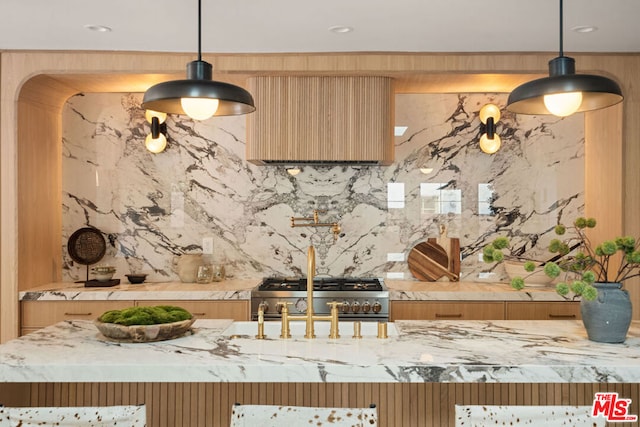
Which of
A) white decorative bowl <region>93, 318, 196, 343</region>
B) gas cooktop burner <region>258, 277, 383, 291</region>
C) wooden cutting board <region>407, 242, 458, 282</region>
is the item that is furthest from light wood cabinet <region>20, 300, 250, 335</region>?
white decorative bowl <region>93, 318, 196, 343</region>

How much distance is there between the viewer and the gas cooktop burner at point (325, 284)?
12.3ft

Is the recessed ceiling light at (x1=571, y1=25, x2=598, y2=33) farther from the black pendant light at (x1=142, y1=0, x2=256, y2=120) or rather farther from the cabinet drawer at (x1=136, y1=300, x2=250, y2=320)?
the cabinet drawer at (x1=136, y1=300, x2=250, y2=320)

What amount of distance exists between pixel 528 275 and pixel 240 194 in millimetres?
2174

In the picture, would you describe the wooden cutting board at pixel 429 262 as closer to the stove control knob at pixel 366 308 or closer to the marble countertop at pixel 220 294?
the marble countertop at pixel 220 294

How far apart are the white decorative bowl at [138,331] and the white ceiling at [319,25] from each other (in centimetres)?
163

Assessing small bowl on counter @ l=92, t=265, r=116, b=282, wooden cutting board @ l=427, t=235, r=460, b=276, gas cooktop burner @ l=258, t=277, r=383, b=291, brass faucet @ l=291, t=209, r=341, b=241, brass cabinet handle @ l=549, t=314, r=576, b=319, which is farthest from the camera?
wooden cutting board @ l=427, t=235, r=460, b=276

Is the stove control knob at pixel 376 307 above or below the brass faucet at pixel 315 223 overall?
below

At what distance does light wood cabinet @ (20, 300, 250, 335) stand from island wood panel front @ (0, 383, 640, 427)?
4.75 ft

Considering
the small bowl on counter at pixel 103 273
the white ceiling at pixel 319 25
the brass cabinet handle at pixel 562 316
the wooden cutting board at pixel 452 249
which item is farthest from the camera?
the wooden cutting board at pixel 452 249

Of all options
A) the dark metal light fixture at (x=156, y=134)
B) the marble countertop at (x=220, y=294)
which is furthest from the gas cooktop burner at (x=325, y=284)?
the dark metal light fixture at (x=156, y=134)

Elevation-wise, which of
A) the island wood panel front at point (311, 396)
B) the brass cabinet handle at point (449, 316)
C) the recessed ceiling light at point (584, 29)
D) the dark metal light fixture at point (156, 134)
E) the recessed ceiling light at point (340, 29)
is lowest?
the island wood panel front at point (311, 396)

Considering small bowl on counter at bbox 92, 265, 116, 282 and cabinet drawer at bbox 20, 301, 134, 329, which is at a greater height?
small bowl on counter at bbox 92, 265, 116, 282

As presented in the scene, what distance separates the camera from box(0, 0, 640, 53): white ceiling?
2.85 meters

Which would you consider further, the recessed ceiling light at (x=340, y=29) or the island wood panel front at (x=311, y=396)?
the recessed ceiling light at (x=340, y=29)
